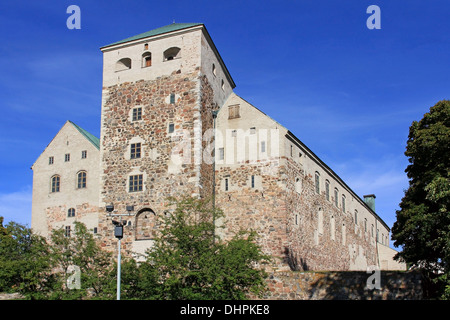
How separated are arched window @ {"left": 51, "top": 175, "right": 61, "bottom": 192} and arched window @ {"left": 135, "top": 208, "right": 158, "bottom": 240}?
11.3 metres

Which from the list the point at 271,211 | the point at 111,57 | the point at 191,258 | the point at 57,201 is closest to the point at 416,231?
the point at 271,211

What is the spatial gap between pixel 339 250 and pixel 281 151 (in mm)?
14806

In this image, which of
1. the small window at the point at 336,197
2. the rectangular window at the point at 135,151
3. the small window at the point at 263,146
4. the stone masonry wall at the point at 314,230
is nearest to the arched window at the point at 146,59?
the rectangular window at the point at 135,151

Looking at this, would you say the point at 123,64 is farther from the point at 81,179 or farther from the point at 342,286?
the point at 342,286

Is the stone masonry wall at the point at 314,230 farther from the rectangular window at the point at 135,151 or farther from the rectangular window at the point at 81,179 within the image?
the rectangular window at the point at 81,179

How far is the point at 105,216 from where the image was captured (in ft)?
116

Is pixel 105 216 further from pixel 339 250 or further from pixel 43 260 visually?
pixel 339 250

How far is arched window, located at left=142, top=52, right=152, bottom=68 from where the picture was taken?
37750mm

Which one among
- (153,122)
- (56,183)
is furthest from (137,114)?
(56,183)

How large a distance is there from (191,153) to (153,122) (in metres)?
3.79

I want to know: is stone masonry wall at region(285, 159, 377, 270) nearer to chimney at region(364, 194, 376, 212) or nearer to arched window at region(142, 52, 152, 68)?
arched window at region(142, 52, 152, 68)

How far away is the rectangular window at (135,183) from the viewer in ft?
116

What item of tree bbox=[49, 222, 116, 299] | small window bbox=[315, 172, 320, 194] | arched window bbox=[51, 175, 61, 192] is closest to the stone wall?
tree bbox=[49, 222, 116, 299]
